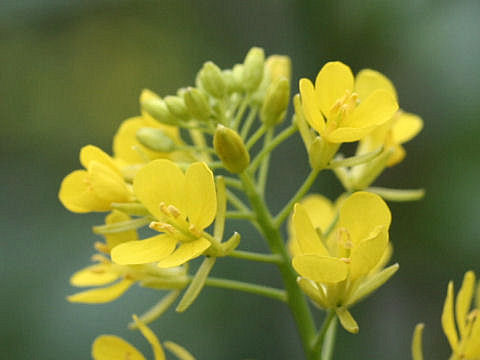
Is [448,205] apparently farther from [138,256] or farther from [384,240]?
[138,256]

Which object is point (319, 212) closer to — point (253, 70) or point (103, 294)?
point (253, 70)

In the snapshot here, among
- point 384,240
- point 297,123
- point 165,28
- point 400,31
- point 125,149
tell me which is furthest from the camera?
point 165,28

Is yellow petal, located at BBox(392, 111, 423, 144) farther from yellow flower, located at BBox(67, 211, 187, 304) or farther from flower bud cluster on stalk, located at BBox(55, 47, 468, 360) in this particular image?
yellow flower, located at BBox(67, 211, 187, 304)

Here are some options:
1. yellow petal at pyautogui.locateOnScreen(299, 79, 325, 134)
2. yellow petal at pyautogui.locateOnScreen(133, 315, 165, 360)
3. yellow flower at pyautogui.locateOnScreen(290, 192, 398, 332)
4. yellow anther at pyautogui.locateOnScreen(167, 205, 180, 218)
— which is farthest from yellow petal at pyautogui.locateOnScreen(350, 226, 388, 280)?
yellow petal at pyautogui.locateOnScreen(133, 315, 165, 360)

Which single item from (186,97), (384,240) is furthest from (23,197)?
(384,240)

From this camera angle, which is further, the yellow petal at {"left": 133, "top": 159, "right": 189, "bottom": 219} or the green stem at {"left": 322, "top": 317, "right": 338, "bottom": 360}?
the green stem at {"left": 322, "top": 317, "right": 338, "bottom": 360}

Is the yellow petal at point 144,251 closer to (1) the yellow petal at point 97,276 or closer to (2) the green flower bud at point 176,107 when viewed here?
(1) the yellow petal at point 97,276
